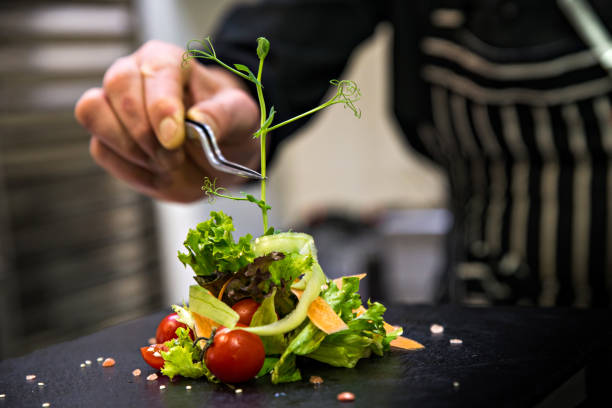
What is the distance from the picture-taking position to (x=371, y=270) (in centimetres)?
345

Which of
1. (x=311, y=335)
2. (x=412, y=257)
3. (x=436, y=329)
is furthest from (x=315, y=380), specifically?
(x=412, y=257)

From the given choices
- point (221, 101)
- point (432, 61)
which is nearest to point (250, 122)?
point (221, 101)

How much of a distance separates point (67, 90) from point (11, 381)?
214 cm

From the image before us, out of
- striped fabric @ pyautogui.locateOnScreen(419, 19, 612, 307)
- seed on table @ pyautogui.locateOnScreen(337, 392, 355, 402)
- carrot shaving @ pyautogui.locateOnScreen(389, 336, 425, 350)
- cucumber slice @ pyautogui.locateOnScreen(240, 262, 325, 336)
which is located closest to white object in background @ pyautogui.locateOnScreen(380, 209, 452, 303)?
striped fabric @ pyautogui.locateOnScreen(419, 19, 612, 307)

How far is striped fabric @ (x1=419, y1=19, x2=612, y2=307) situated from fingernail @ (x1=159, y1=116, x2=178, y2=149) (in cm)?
89

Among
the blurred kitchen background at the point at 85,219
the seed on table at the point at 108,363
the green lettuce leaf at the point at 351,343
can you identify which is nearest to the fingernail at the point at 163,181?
the seed on table at the point at 108,363

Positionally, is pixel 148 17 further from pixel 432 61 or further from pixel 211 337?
pixel 211 337

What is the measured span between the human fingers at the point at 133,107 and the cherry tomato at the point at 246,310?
0.38m

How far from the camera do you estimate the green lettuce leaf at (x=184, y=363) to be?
900 mm

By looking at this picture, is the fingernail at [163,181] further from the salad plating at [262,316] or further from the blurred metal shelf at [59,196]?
the blurred metal shelf at [59,196]

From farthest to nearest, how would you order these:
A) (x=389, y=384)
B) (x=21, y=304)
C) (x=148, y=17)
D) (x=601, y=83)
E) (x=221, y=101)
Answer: (x=148, y=17)
(x=21, y=304)
(x=601, y=83)
(x=221, y=101)
(x=389, y=384)

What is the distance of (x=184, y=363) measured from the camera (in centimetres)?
90

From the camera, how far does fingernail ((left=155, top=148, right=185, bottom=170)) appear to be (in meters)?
1.21

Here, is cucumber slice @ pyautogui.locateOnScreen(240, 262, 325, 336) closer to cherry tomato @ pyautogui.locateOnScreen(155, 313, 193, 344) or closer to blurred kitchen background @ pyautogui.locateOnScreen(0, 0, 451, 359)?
cherry tomato @ pyautogui.locateOnScreen(155, 313, 193, 344)
